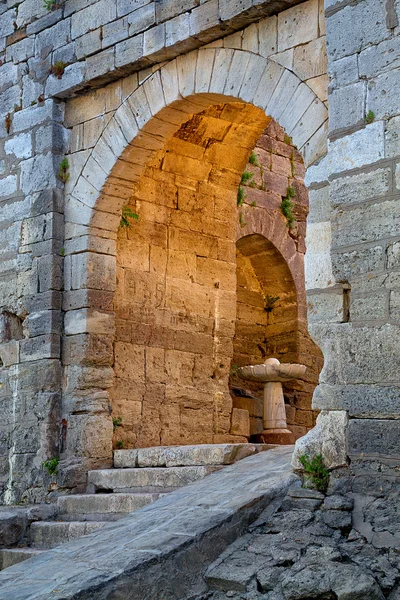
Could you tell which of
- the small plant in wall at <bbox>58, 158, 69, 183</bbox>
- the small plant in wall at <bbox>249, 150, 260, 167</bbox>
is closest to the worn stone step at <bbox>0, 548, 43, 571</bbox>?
the small plant in wall at <bbox>58, 158, 69, 183</bbox>

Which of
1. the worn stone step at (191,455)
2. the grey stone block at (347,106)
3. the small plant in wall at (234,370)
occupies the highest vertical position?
the grey stone block at (347,106)

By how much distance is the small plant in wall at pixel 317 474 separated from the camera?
20.2ft

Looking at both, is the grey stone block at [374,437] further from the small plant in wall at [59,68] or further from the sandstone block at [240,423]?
the small plant in wall at [59,68]

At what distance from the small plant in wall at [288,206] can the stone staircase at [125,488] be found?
4.37m

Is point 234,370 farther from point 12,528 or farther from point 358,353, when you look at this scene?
point 358,353

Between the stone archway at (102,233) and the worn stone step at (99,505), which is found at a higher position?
the stone archway at (102,233)

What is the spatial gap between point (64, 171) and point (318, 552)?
4773 millimetres

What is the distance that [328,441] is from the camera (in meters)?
6.24

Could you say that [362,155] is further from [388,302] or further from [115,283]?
[115,283]

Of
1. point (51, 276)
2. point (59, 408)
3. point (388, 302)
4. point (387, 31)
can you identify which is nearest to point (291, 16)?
point (387, 31)

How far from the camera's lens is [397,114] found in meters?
6.26

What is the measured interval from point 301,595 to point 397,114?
293 cm

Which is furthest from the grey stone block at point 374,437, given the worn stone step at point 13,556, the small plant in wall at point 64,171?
the small plant in wall at point 64,171

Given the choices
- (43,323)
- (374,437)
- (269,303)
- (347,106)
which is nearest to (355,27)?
(347,106)
